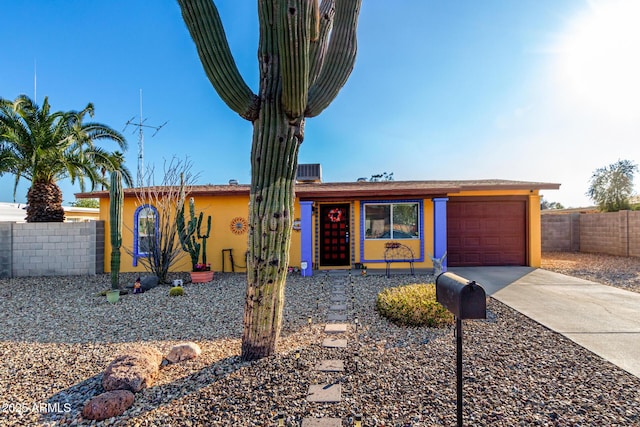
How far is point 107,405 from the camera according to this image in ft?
8.14

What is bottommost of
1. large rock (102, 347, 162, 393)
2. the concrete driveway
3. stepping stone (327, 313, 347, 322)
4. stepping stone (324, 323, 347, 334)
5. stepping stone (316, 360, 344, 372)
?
stepping stone (327, 313, 347, 322)

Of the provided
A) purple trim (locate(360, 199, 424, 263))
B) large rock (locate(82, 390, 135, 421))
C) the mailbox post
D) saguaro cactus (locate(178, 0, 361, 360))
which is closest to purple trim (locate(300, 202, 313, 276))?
purple trim (locate(360, 199, 424, 263))

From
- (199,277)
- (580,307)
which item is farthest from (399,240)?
(199,277)

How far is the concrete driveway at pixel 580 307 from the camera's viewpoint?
3785 millimetres

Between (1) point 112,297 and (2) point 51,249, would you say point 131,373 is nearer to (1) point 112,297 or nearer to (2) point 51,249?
(1) point 112,297

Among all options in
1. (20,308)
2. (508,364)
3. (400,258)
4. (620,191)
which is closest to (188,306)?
(20,308)

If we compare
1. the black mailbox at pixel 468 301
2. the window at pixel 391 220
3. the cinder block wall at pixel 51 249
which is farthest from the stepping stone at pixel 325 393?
the cinder block wall at pixel 51 249

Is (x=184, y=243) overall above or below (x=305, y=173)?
below

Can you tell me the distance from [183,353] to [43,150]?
9.73 m

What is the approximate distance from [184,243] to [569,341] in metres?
8.17

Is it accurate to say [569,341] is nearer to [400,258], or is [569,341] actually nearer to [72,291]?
[400,258]

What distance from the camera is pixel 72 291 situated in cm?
728

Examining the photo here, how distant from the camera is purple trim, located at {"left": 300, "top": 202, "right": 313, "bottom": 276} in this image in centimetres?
896

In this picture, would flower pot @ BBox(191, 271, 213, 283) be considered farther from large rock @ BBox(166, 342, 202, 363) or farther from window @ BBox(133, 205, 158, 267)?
large rock @ BBox(166, 342, 202, 363)
